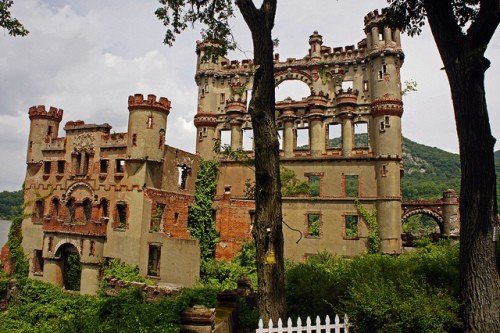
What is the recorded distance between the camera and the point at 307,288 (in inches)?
464

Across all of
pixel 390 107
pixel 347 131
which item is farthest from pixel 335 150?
pixel 390 107

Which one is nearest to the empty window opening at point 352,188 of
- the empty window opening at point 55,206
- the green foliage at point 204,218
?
the green foliage at point 204,218

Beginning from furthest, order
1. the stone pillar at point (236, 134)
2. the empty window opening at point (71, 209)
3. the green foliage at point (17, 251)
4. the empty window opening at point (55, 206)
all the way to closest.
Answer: the stone pillar at point (236, 134)
the empty window opening at point (55, 206)
the green foliage at point (17, 251)
the empty window opening at point (71, 209)

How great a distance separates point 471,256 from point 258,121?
4952 millimetres

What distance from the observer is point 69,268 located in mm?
30188

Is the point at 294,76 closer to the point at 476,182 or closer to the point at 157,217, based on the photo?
the point at 157,217

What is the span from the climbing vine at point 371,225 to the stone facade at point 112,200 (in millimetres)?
11285

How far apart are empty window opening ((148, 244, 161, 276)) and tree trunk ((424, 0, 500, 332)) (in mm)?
19159

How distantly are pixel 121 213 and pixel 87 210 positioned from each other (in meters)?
3.37

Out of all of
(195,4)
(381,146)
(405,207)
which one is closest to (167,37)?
(195,4)

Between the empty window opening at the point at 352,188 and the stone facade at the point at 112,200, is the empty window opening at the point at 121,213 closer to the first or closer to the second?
the stone facade at the point at 112,200

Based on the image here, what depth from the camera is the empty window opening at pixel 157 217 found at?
79.1 feet

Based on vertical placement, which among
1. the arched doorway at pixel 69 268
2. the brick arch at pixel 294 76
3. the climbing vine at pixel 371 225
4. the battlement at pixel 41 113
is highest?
the brick arch at pixel 294 76

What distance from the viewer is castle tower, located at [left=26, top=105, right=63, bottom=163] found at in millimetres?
29578
